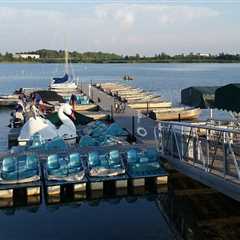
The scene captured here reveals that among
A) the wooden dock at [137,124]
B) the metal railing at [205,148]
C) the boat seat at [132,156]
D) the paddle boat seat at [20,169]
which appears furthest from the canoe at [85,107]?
the paddle boat seat at [20,169]

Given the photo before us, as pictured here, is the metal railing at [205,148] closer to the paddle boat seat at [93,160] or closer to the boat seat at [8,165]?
the paddle boat seat at [93,160]

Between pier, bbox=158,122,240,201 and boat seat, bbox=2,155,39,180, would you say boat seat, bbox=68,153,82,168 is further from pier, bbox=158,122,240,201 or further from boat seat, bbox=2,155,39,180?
pier, bbox=158,122,240,201

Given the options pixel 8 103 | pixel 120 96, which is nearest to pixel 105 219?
pixel 120 96

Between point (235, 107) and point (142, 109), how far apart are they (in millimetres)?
26522

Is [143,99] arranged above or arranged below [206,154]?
below

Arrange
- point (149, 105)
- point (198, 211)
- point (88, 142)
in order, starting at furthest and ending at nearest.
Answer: point (149, 105) → point (88, 142) → point (198, 211)

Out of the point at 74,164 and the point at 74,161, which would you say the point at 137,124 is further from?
the point at 74,164

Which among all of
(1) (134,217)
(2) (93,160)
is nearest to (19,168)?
(2) (93,160)

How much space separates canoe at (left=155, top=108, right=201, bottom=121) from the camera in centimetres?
3919

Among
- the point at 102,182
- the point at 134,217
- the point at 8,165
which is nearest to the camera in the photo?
the point at 134,217

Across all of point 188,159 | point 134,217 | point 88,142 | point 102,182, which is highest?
point 188,159

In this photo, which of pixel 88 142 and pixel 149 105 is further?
pixel 149 105

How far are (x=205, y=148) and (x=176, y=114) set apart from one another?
23.3m

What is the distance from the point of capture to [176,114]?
39.3m
